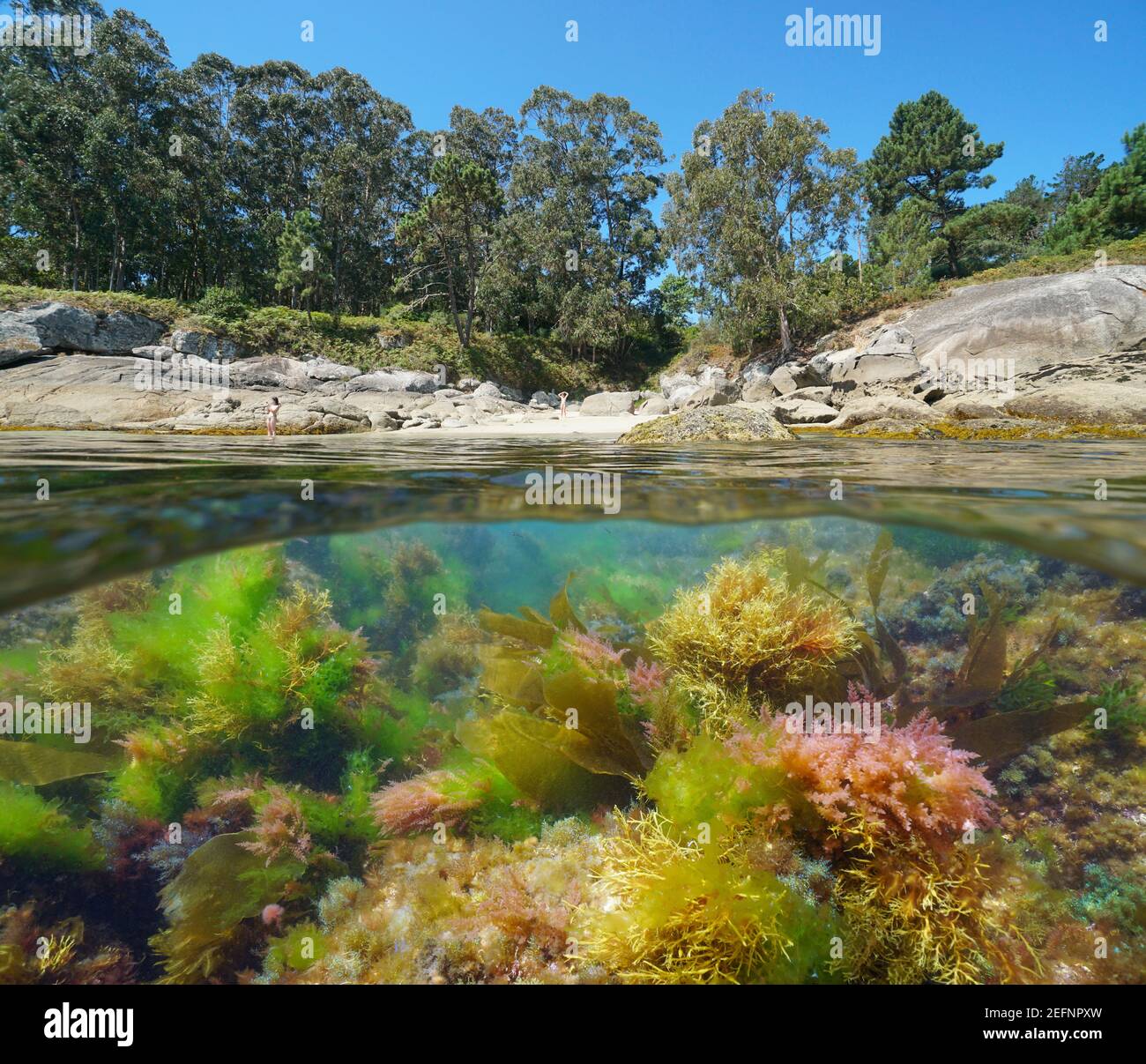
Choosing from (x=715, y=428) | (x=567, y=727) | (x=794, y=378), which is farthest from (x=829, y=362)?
(x=567, y=727)

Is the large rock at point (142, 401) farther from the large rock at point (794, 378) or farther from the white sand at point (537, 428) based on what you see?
the large rock at point (794, 378)

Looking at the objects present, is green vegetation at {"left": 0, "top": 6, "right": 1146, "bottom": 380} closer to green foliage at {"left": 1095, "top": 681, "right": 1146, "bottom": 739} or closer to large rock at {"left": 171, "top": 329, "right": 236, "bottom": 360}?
large rock at {"left": 171, "top": 329, "right": 236, "bottom": 360}

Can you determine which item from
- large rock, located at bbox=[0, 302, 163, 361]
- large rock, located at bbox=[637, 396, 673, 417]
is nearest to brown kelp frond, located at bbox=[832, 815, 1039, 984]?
large rock, located at bbox=[637, 396, 673, 417]

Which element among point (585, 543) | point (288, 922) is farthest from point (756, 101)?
point (288, 922)

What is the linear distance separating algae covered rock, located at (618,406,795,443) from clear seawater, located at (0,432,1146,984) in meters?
3.91

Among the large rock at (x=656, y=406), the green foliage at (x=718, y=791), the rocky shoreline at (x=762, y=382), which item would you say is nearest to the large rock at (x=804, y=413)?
the rocky shoreline at (x=762, y=382)

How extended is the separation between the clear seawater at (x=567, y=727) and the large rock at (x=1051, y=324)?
13.4 meters

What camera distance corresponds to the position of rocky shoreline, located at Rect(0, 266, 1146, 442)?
11.6 metres

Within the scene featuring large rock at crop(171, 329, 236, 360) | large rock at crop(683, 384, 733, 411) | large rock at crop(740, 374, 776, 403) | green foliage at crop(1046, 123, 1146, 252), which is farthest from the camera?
green foliage at crop(1046, 123, 1146, 252)

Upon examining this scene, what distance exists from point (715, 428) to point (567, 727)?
7247 millimetres

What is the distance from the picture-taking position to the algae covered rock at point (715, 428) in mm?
9750

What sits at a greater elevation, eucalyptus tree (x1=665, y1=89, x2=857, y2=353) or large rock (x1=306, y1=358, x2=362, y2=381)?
eucalyptus tree (x1=665, y1=89, x2=857, y2=353)

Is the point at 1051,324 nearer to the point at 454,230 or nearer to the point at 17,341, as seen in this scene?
the point at 454,230

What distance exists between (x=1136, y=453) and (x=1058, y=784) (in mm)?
4618
